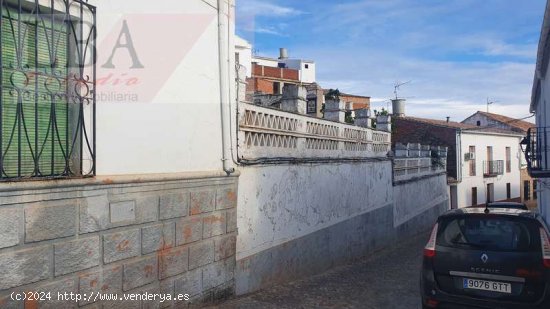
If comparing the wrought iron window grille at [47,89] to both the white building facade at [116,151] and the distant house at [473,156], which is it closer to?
the white building facade at [116,151]

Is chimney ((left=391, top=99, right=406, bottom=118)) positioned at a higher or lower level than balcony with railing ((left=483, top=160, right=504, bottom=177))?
higher

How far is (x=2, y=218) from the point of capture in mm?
3432

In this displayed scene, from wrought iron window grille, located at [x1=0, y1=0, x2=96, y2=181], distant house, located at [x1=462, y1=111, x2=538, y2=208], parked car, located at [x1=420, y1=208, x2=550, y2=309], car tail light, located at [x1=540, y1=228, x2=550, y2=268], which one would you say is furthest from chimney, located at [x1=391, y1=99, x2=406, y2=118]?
wrought iron window grille, located at [x1=0, y1=0, x2=96, y2=181]

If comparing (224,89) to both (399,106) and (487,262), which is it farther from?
(399,106)

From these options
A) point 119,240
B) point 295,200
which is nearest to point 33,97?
point 119,240

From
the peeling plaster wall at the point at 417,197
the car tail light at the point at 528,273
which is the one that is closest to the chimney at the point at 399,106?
the peeling plaster wall at the point at 417,197

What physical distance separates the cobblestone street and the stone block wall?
731 mm

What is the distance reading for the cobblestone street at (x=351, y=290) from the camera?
6531mm

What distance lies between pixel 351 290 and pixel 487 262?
290cm

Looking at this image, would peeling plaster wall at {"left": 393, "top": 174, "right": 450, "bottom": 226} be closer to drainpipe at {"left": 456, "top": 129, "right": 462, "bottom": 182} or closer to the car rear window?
drainpipe at {"left": 456, "top": 129, "right": 462, "bottom": 182}

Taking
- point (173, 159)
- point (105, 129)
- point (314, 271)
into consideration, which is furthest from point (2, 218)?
point (314, 271)

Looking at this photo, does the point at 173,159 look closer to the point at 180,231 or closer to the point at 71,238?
the point at 180,231

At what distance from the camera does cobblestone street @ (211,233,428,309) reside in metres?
6.53

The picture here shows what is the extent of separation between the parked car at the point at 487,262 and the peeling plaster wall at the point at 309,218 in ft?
7.77
